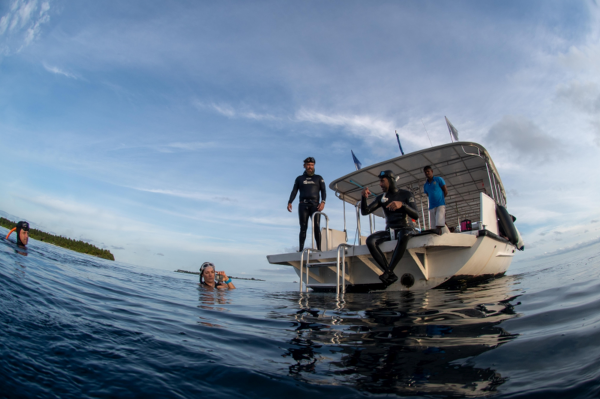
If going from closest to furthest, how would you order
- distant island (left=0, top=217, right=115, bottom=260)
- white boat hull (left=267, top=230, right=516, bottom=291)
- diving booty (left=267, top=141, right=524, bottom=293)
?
white boat hull (left=267, top=230, right=516, bottom=291)
diving booty (left=267, top=141, right=524, bottom=293)
distant island (left=0, top=217, right=115, bottom=260)

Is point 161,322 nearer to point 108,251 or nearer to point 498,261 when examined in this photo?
point 498,261

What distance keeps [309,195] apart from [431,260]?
107 inches

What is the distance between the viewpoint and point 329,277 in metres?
6.69

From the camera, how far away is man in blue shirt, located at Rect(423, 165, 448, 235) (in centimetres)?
513

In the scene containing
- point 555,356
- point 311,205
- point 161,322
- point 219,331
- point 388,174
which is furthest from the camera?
point 311,205

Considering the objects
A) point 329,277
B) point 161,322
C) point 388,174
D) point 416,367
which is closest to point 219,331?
point 161,322

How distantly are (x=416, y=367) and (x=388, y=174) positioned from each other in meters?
3.89

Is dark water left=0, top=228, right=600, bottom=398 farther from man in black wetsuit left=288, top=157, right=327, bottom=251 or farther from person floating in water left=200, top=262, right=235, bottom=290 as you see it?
man in black wetsuit left=288, top=157, right=327, bottom=251

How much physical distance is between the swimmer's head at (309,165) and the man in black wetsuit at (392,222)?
6.01 feet

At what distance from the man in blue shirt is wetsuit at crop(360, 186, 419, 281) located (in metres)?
0.63

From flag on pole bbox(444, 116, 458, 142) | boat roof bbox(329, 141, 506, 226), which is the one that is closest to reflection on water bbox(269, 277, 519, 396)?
boat roof bbox(329, 141, 506, 226)

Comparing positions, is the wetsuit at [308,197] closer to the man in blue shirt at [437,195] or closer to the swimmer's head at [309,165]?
the swimmer's head at [309,165]

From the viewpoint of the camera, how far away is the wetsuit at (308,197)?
632 centimetres

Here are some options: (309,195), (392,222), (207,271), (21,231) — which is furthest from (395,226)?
(21,231)
